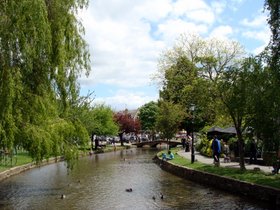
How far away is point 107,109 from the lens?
69.2 metres

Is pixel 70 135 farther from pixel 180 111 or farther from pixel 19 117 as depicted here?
pixel 180 111

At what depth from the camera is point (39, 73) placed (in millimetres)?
15094

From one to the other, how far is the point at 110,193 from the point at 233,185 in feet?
20.4

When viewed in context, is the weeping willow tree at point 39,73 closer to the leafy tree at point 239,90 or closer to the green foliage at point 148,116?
the leafy tree at point 239,90

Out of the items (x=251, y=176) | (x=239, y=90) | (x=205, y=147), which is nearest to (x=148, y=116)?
(x=205, y=147)

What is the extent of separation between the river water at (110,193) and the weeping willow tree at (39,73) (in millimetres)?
3244

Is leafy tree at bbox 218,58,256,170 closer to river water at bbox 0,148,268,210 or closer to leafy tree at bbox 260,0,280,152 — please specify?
leafy tree at bbox 260,0,280,152

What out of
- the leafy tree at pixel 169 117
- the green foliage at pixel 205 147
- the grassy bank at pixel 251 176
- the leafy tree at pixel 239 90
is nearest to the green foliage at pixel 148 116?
the leafy tree at pixel 169 117

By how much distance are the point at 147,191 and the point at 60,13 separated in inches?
417

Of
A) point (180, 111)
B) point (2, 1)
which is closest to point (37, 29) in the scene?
point (2, 1)

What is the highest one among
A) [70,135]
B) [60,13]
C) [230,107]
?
[60,13]

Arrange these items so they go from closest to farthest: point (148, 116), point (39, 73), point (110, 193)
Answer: point (39, 73), point (110, 193), point (148, 116)

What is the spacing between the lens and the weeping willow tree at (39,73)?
13.0 metres

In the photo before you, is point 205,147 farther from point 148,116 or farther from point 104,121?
point 148,116
